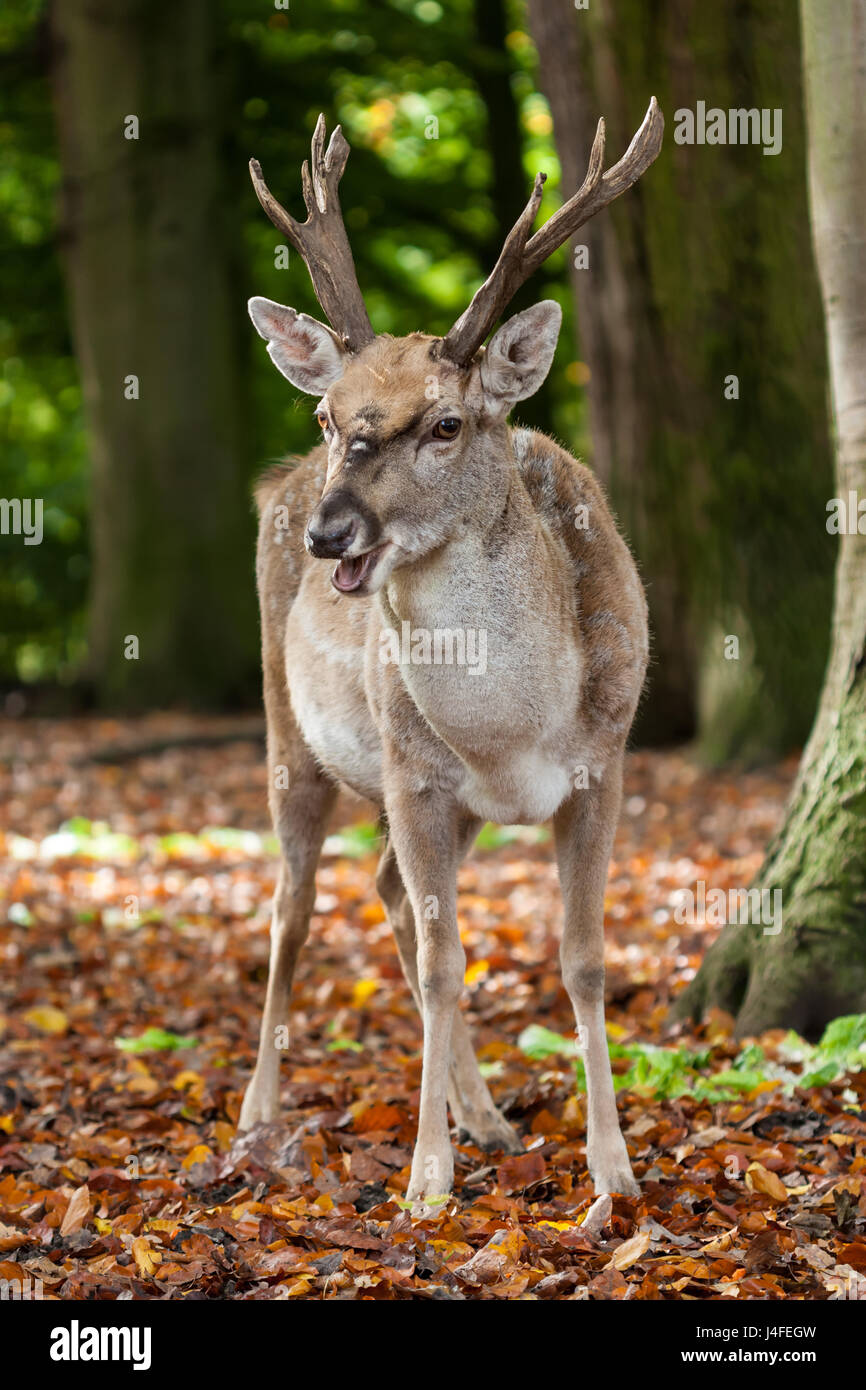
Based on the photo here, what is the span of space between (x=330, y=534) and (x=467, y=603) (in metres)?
0.52

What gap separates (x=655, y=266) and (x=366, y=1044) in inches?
256

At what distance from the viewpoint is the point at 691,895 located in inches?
313

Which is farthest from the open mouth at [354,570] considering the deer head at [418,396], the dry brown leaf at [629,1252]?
the dry brown leaf at [629,1252]

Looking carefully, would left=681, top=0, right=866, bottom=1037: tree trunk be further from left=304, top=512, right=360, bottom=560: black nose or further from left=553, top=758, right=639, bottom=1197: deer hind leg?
left=304, top=512, right=360, bottom=560: black nose

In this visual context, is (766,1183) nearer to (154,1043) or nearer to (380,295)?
(154,1043)

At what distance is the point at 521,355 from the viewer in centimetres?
425

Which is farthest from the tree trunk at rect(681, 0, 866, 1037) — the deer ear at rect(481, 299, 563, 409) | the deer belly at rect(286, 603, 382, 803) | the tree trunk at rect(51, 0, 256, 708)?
the tree trunk at rect(51, 0, 256, 708)

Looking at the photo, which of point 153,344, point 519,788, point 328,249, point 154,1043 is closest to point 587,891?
point 519,788

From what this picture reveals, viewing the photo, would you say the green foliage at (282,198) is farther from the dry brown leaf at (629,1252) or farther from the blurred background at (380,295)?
the dry brown leaf at (629,1252)

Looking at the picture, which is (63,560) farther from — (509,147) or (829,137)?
(829,137)

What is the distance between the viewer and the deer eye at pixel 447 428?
414 cm

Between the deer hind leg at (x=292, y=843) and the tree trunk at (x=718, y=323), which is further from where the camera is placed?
the tree trunk at (x=718, y=323)

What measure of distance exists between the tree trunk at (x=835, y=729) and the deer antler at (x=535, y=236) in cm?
126
